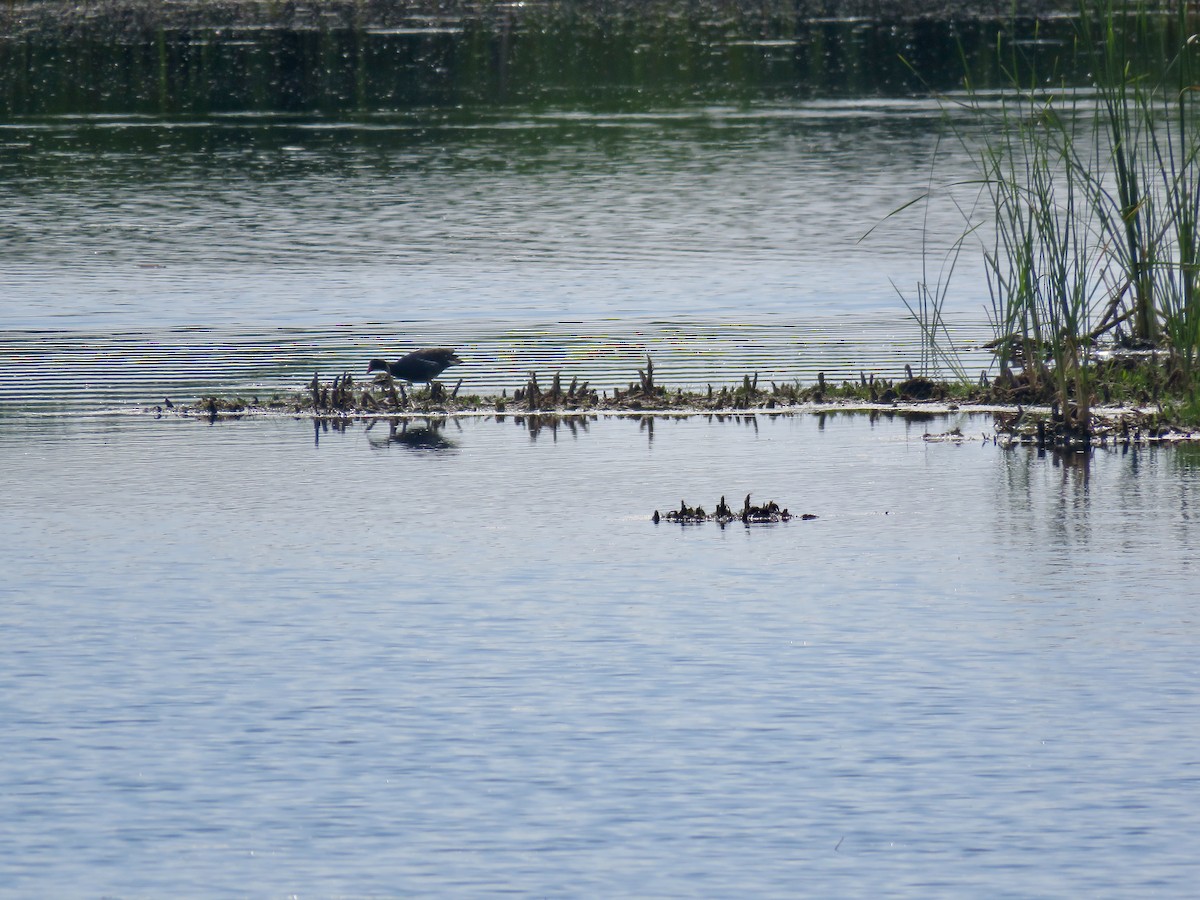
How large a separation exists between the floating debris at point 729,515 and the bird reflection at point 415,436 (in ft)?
8.21

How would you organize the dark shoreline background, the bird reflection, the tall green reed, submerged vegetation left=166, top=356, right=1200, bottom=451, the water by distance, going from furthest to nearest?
the dark shoreline background, the water, submerged vegetation left=166, top=356, right=1200, bottom=451, the bird reflection, the tall green reed

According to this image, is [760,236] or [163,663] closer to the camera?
[163,663]

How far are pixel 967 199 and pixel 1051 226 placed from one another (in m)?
16.2

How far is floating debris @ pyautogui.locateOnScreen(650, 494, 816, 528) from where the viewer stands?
448 inches

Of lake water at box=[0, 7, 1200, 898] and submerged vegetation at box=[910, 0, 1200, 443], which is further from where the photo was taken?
submerged vegetation at box=[910, 0, 1200, 443]

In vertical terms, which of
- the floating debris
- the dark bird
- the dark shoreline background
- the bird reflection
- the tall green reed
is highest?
the dark shoreline background

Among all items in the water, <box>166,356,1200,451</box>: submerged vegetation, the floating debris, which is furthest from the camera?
the water

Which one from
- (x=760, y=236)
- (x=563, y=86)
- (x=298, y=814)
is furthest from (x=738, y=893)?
(x=563, y=86)

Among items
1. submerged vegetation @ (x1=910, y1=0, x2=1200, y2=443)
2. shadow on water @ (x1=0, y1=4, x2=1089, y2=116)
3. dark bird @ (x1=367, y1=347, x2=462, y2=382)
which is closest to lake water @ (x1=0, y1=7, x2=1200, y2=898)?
dark bird @ (x1=367, y1=347, x2=462, y2=382)

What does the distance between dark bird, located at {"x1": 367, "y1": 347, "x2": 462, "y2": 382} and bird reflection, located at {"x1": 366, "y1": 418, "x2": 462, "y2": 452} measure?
51 centimetres

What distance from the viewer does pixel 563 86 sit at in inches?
1812

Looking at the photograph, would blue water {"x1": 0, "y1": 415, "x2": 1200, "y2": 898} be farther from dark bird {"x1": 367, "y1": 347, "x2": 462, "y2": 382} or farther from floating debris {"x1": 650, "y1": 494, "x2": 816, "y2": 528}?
dark bird {"x1": 367, "y1": 347, "x2": 462, "y2": 382}

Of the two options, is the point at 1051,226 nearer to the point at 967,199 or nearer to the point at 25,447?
the point at 25,447

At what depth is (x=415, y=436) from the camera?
14.1 m
